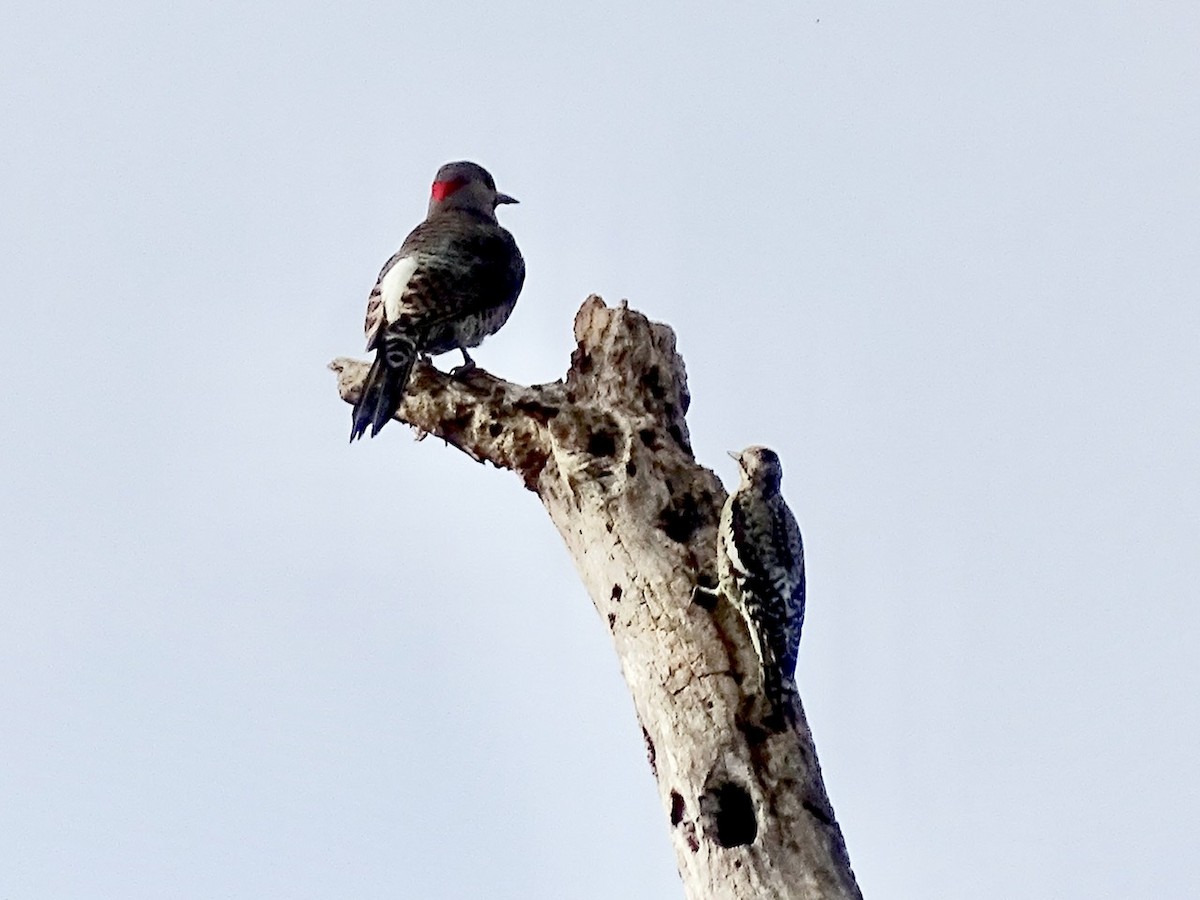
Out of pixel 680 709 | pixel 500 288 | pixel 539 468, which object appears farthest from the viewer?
pixel 500 288

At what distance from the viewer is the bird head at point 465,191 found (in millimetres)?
8141

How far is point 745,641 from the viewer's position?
501cm

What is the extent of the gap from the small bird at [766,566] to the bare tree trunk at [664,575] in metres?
0.06

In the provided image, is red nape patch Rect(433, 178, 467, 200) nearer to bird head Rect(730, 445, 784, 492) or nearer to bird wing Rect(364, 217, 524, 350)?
bird wing Rect(364, 217, 524, 350)

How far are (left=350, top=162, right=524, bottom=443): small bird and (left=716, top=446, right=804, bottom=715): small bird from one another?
1353 mm

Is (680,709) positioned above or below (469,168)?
below

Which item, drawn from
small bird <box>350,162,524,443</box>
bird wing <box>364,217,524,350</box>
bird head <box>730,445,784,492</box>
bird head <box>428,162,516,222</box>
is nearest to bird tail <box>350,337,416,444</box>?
small bird <box>350,162,524,443</box>

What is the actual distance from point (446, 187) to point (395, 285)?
1691 millimetres

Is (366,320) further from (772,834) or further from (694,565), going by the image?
(772,834)

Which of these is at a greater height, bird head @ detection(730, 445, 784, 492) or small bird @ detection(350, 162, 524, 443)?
small bird @ detection(350, 162, 524, 443)

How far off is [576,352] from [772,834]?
2.43 metres

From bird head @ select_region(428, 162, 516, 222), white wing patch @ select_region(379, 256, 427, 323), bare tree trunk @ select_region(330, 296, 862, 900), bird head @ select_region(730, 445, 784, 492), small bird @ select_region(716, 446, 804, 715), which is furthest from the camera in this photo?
bird head @ select_region(428, 162, 516, 222)

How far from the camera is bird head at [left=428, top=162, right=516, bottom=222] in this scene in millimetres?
8141

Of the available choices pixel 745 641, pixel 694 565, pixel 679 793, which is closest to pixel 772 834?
pixel 679 793
